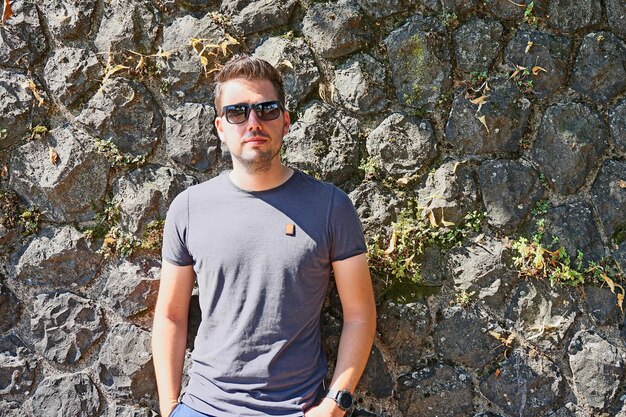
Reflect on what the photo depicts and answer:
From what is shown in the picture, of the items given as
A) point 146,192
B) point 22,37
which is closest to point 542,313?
point 146,192

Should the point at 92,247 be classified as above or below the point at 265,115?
below

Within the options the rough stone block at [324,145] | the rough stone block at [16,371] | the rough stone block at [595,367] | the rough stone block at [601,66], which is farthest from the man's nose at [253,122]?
the rough stone block at [595,367]

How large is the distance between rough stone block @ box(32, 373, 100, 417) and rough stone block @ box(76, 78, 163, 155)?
1.12m

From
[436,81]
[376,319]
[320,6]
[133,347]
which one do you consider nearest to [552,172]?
[436,81]

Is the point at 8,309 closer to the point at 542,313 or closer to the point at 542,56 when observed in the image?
the point at 542,313

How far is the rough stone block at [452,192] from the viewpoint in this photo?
9.68 ft

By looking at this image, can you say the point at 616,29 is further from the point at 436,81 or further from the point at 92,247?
the point at 92,247

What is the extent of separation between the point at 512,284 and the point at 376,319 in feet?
2.09

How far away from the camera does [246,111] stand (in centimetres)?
263

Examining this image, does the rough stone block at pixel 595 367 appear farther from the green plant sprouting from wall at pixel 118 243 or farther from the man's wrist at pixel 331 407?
the green plant sprouting from wall at pixel 118 243

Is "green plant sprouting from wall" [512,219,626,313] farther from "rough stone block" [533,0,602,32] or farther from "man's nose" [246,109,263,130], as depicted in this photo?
"man's nose" [246,109,263,130]

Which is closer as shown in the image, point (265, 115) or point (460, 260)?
point (265, 115)

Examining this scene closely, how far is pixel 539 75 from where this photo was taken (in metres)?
2.94

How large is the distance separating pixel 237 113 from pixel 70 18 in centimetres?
110
